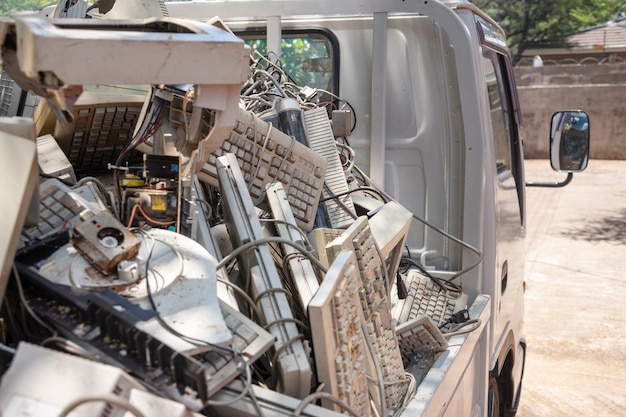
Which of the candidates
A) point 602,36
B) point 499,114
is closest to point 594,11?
point 602,36

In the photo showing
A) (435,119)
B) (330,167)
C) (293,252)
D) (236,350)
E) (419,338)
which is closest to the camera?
(236,350)

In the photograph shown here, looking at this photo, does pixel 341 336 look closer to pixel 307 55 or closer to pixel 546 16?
pixel 307 55

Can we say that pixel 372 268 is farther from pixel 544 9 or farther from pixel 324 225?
pixel 544 9

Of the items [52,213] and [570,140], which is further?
[570,140]

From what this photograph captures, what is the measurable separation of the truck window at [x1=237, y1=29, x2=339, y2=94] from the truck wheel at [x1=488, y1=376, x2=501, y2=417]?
1597mm

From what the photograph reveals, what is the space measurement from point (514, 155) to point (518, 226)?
0.45 m

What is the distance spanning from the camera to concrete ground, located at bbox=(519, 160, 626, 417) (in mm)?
4824

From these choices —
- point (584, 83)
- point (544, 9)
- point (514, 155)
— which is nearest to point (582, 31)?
point (544, 9)

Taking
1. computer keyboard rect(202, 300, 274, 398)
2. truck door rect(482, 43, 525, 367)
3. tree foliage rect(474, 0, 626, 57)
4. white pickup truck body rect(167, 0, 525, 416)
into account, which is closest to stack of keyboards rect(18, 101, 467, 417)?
computer keyboard rect(202, 300, 274, 398)

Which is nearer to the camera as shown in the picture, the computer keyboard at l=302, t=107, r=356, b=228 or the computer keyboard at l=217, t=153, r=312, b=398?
the computer keyboard at l=217, t=153, r=312, b=398

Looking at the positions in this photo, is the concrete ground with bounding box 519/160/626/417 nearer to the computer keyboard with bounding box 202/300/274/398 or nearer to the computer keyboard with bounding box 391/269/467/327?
the computer keyboard with bounding box 391/269/467/327

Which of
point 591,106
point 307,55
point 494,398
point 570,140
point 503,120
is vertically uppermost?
point 307,55

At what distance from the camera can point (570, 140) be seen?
3840mm

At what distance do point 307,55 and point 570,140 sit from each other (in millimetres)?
1506
